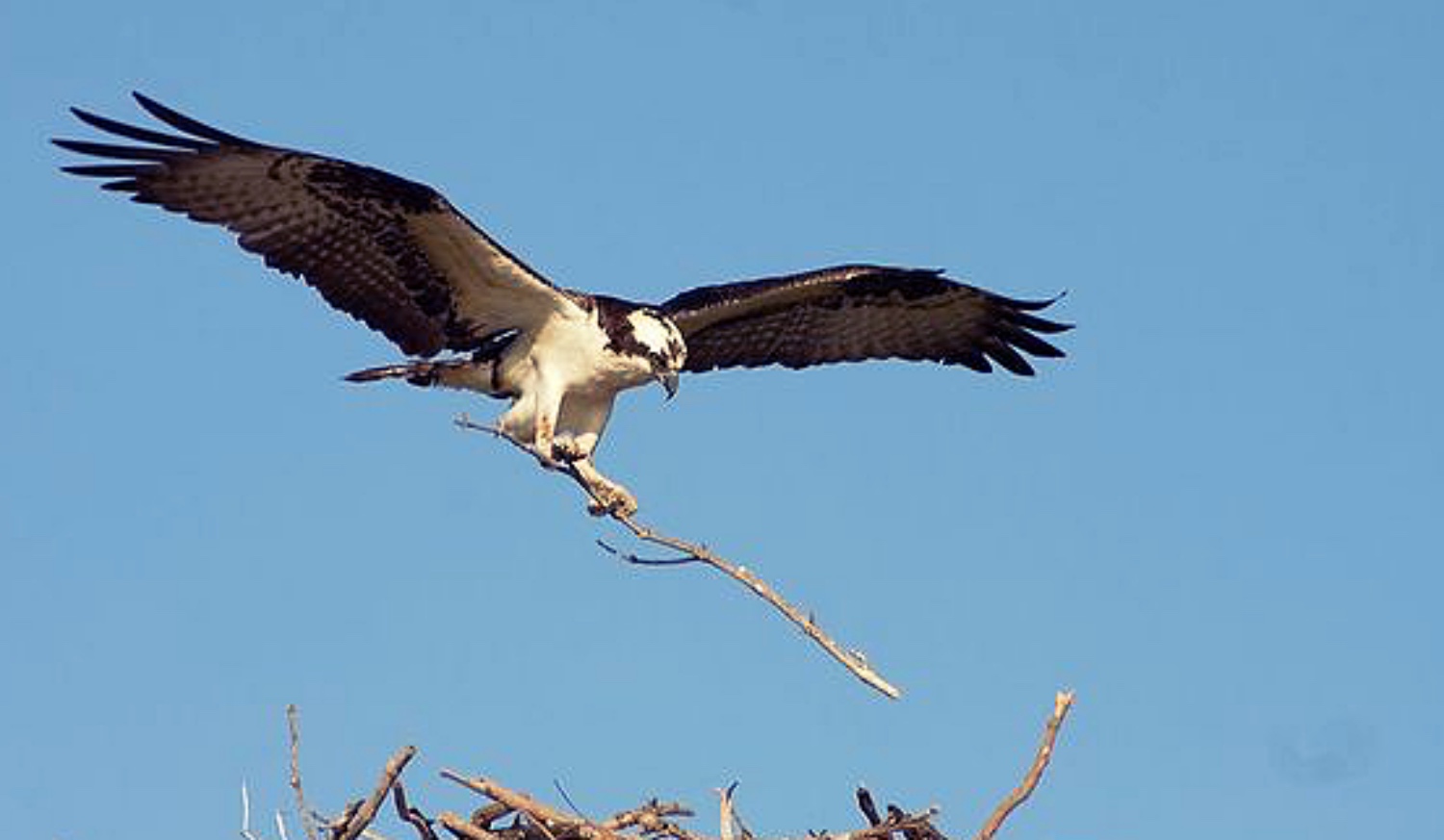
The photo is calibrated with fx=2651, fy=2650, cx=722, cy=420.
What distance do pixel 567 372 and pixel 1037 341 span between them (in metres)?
2.96

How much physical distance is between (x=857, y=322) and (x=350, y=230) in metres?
2.88

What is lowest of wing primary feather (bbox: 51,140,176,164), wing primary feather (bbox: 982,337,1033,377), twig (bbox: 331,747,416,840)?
twig (bbox: 331,747,416,840)

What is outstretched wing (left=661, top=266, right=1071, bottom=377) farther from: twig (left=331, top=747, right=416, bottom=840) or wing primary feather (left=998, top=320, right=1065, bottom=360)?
twig (left=331, top=747, right=416, bottom=840)

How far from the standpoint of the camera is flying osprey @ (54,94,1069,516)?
10773 mm

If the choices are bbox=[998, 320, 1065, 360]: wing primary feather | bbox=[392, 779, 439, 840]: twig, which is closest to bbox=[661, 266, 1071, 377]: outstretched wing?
bbox=[998, 320, 1065, 360]: wing primary feather

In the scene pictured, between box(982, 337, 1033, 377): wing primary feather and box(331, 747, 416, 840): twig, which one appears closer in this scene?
box(331, 747, 416, 840): twig

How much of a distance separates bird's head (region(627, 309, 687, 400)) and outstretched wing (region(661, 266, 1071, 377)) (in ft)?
2.16

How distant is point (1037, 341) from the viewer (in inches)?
521

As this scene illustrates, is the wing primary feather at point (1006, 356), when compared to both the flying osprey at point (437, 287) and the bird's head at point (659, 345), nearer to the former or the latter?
the flying osprey at point (437, 287)

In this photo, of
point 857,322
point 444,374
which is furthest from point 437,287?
point 857,322

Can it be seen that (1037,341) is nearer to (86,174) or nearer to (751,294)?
(751,294)

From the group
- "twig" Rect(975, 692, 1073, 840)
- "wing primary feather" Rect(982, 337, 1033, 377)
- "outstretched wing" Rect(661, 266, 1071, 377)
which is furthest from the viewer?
"wing primary feather" Rect(982, 337, 1033, 377)

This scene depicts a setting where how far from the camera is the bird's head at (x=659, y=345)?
36.8 feet

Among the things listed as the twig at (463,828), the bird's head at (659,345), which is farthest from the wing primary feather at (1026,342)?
the twig at (463,828)
